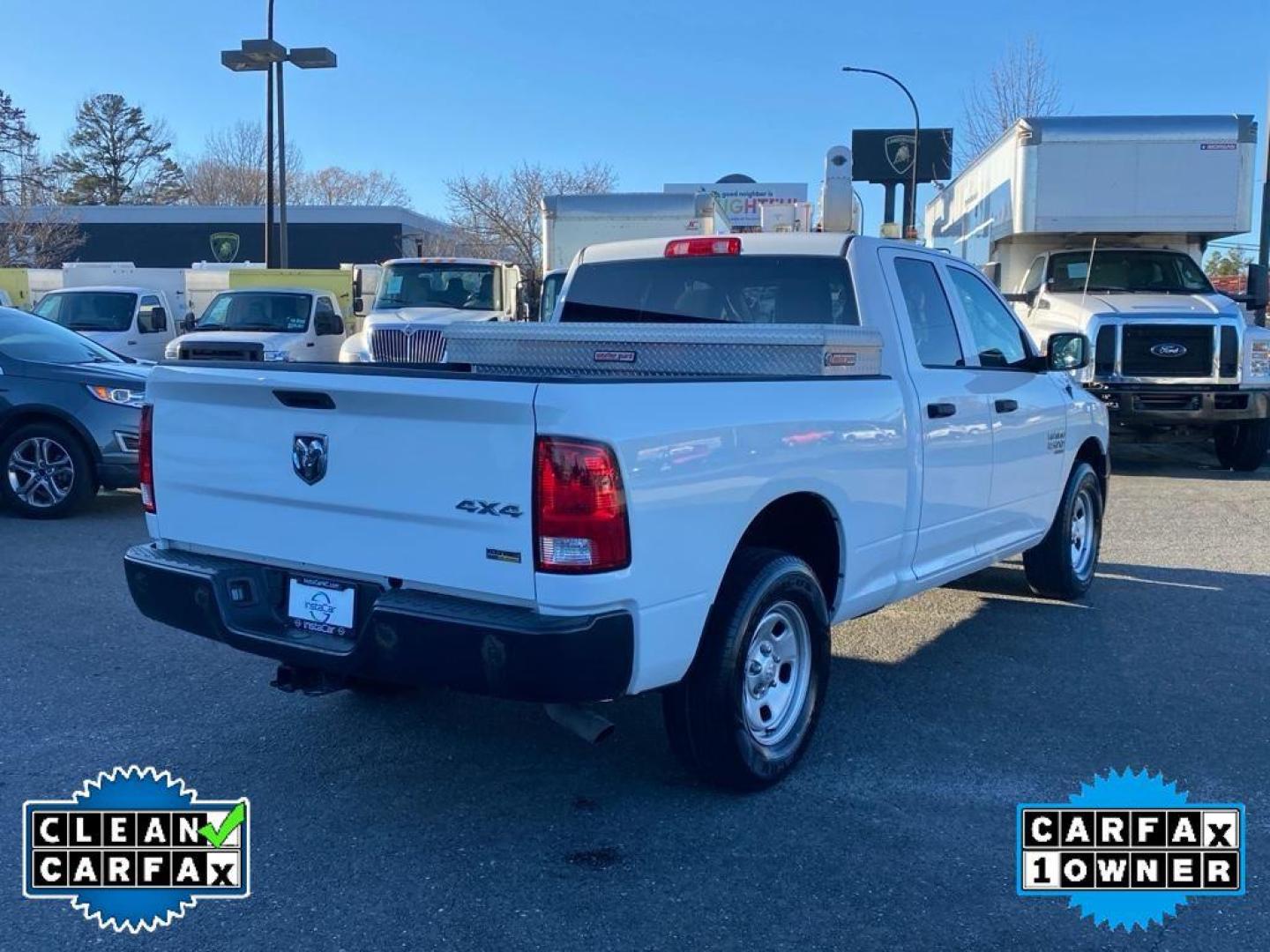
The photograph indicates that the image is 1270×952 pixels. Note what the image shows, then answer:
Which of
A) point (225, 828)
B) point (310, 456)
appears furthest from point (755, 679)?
point (225, 828)

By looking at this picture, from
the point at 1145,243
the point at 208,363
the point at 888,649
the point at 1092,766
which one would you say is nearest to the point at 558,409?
the point at 208,363

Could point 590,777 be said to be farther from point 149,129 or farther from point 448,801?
point 149,129

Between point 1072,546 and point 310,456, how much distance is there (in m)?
4.82

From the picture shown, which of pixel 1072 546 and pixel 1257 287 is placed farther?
pixel 1257 287

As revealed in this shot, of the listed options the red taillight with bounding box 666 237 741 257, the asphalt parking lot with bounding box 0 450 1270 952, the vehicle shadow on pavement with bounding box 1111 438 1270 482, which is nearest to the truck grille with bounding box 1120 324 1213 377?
the vehicle shadow on pavement with bounding box 1111 438 1270 482

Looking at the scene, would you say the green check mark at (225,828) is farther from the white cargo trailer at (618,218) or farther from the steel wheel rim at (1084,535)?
the white cargo trailer at (618,218)

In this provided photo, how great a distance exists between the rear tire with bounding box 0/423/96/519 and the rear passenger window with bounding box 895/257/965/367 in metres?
6.63

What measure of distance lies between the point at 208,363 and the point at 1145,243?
1188 cm

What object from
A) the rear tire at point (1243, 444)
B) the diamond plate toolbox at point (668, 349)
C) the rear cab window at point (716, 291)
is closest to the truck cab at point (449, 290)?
the rear tire at point (1243, 444)

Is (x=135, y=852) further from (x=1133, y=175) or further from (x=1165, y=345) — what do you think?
(x=1133, y=175)

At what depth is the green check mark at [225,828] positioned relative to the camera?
374 cm

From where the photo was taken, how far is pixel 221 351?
1364 cm

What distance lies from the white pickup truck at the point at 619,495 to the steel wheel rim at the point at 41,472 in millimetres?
5282

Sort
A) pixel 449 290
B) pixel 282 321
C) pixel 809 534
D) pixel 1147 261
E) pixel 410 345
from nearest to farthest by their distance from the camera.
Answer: pixel 809 534
pixel 410 345
pixel 1147 261
pixel 449 290
pixel 282 321
